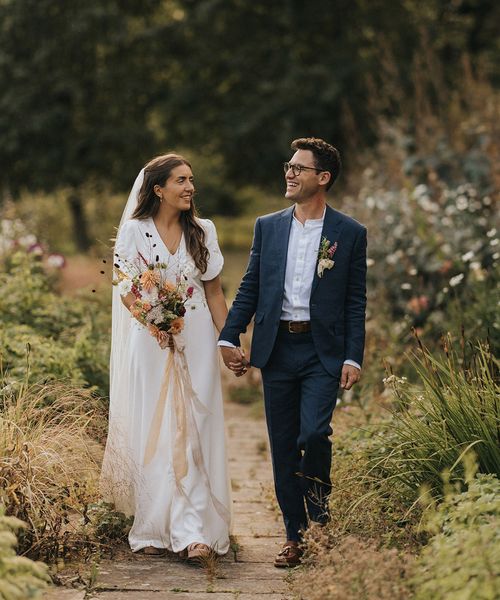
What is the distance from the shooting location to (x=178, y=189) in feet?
18.2

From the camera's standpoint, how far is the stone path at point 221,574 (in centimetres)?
468

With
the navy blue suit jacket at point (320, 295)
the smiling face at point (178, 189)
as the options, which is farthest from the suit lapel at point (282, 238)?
the smiling face at point (178, 189)

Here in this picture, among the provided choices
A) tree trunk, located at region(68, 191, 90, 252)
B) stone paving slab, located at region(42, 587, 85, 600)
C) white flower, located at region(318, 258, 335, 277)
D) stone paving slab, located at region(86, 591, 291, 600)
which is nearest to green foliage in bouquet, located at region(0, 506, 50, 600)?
stone paving slab, located at region(42, 587, 85, 600)

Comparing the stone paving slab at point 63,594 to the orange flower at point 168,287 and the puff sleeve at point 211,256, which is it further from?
the puff sleeve at point 211,256

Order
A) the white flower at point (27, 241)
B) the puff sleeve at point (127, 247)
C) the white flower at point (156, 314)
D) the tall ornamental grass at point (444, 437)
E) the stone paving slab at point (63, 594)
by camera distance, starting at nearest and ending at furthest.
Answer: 1. the stone paving slab at point (63, 594)
2. the tall ornamental grass at point (444, 437)
3. the white flower at point (156, 314)
4. the puff sleeve at point (127, 247)
5. the white flower at point (27, 241)

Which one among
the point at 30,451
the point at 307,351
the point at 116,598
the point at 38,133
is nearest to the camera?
the point at 116,598

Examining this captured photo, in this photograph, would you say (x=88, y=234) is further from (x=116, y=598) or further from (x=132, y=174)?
(x=116, y=598)

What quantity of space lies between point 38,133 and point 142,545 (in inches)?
730

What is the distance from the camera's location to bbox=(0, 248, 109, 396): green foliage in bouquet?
6.61 metres

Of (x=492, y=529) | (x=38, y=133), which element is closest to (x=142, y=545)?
(x=492, y=529)

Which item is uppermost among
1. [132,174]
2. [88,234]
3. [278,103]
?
[278,103]

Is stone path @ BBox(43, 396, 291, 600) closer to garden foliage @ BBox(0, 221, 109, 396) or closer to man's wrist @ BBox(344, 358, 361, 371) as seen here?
man's wrist @ BBox(344, 358, 361, 371)

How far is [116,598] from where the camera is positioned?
460 centimetres

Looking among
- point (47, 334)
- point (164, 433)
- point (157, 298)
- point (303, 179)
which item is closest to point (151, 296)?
point (157, 298)
